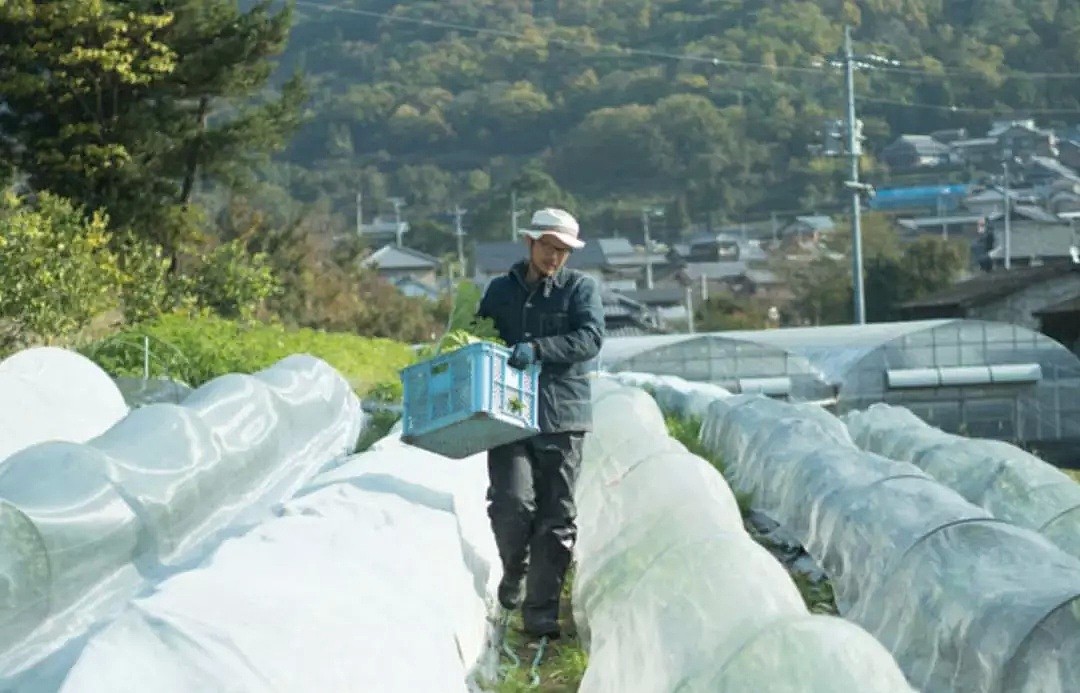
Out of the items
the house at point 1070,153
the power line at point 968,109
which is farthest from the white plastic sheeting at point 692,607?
the house at point 1070,153

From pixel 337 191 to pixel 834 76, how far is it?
2693cm

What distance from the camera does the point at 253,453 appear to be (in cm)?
884

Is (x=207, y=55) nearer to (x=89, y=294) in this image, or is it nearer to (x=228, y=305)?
(x=228, y=305)

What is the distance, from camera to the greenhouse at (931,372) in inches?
901

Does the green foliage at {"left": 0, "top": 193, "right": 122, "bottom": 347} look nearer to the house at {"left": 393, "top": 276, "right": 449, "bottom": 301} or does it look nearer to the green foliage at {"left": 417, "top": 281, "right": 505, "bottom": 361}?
the green foliage at {"left": 417, "top": 281, "right": 505, "bottom": 361}

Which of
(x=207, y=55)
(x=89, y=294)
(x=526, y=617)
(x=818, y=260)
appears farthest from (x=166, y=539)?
(x=818, y=260)

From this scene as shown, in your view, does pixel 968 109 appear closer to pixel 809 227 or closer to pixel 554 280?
pixel 809 227

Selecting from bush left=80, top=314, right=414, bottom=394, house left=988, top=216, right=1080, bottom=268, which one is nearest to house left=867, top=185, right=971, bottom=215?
house left=988, top=216, right=1080, bottom=268

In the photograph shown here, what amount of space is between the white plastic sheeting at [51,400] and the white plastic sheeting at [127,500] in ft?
2.18

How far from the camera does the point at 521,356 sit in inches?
215

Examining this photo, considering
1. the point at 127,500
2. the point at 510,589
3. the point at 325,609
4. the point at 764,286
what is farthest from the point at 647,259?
the point at 325,609

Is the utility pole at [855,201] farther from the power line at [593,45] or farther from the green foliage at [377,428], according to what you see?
the power line at [593,45]

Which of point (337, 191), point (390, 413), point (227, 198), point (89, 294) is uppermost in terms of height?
point (89, 294)

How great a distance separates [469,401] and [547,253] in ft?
2.20
